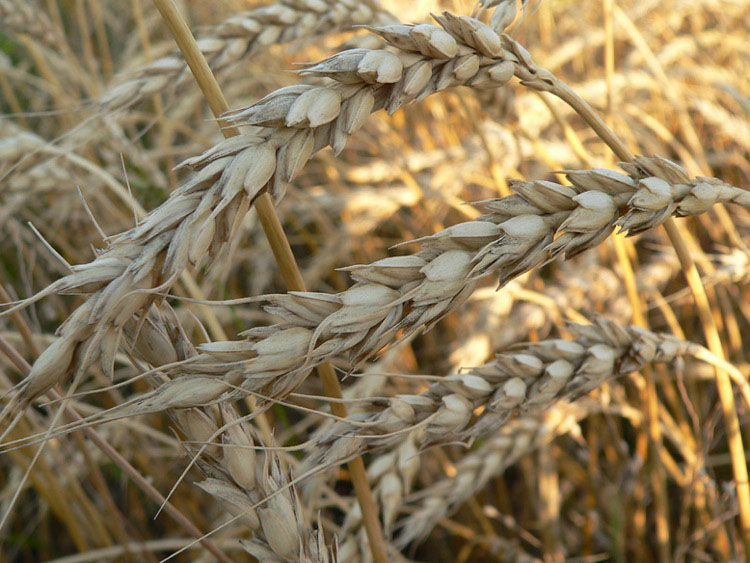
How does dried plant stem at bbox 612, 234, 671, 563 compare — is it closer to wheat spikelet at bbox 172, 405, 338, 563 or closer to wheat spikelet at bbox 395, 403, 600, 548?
wheat spikelet at bbox 395, 403, 600, 548

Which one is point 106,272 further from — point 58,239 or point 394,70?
point 58,239

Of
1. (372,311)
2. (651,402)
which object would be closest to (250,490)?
(372,311)

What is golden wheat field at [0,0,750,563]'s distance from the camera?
333mm

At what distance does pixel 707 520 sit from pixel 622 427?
38 centimetres

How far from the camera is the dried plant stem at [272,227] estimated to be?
39 cm

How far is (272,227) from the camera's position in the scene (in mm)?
417

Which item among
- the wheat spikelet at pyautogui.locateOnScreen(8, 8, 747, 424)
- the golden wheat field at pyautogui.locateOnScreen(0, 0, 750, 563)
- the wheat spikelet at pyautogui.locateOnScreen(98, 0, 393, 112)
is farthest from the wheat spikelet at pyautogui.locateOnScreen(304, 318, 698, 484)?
the wheat spikelet at pyautogui.locateOnScreen(98, 0, 393, 112)

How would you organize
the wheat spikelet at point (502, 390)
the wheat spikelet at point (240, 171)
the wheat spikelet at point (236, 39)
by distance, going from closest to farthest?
the wheat spikelet at point (240, 171)
the wheat spikelet at point (502, 390)
the wheat spikelet at point (236, 39)

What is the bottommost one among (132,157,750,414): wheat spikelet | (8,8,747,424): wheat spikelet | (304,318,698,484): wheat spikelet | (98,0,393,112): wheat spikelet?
(304,318,698,484): wheat spikelet

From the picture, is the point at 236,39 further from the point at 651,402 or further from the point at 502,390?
the point at 651,402

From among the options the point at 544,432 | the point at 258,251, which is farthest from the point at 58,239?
the point at 544,432

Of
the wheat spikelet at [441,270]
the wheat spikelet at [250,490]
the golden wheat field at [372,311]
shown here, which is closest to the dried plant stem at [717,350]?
the golden wheat field at [372,311]

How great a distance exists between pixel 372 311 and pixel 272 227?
0.11m

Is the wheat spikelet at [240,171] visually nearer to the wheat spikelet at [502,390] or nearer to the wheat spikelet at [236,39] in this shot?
the wheat spikelet at [502,390]
